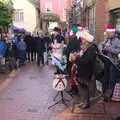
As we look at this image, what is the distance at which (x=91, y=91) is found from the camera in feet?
35.0

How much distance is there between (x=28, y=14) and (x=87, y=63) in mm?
56747

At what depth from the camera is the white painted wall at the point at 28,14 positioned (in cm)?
6456

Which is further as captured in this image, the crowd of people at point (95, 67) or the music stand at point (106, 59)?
Answer: the crowd of people at point (95, 67)

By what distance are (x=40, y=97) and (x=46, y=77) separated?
495cm

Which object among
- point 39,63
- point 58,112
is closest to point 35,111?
point 58,112

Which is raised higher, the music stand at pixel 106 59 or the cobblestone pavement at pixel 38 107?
the music stand at pixel 106 59

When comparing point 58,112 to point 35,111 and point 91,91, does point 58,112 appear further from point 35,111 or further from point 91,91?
point 91,91

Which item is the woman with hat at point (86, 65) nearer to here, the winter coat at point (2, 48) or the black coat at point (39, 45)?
the winter coat at point (2, 48)

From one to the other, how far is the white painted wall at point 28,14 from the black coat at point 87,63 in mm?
54978

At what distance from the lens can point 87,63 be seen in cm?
962

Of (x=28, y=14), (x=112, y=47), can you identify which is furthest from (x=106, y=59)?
(x=28, y=14)

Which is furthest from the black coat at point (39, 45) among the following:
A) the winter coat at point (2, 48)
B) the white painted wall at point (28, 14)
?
the white painted wall at point (28, 14)

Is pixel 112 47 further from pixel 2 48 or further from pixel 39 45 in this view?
pixel 39 45

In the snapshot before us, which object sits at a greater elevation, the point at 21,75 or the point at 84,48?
the point at 84,48
